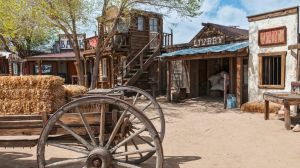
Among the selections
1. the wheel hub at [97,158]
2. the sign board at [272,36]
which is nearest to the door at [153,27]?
the sign board at [272,36]

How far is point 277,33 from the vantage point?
42.2 ft

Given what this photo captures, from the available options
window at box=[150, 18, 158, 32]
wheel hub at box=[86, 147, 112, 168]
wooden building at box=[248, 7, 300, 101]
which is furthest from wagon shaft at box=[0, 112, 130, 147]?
window at box=[150, 18, 158, 32]

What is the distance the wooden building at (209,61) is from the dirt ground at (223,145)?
12.9 feet

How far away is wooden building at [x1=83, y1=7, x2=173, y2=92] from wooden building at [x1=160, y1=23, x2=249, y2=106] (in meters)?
1.54

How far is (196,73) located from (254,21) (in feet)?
18.7

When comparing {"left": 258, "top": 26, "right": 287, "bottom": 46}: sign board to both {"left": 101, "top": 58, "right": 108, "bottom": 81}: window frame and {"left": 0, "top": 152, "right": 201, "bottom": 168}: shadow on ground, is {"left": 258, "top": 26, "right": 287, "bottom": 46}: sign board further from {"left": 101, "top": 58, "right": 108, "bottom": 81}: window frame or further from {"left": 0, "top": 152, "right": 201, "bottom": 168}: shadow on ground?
{"left": 101, "top": 58, "right": 108, "bottom": 81}: window frame

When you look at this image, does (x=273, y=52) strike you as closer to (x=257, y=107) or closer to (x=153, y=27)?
(x=257, y=107)

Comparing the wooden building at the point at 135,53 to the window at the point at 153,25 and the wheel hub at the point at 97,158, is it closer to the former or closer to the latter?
the window at the point at 153,25

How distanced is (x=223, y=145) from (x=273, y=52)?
7.40m

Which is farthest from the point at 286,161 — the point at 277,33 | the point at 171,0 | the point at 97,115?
the point at 171,0

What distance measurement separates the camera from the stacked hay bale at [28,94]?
24.6ft

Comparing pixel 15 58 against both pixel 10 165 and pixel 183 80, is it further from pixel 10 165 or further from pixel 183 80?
pixel 10 165

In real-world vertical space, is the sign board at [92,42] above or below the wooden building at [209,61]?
above

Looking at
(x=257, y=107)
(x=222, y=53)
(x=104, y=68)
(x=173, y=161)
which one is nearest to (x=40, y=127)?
(x=173, y=161)
